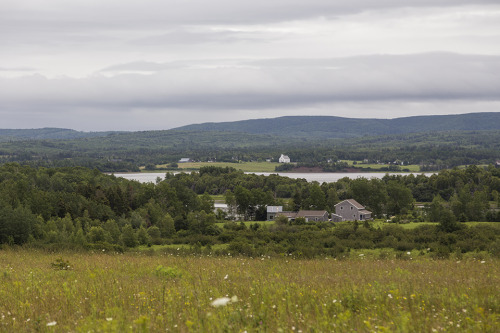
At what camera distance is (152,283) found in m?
12.0

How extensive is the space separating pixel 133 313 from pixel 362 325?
12.4ft

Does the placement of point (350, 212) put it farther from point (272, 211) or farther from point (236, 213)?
point (236, 213)

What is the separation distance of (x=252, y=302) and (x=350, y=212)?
76258 millimetres

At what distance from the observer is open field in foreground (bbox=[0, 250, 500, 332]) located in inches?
293

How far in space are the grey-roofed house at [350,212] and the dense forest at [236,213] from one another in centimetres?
430

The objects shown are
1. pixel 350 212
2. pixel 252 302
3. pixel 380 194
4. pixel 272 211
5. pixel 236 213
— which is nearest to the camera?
pixel 252 302

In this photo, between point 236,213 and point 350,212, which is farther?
point 236,213

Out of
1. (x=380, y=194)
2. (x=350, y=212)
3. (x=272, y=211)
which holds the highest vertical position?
(x=380, y=194)

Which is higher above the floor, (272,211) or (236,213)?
(272,211)

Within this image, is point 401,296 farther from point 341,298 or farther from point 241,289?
point 241,289

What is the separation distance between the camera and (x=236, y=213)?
90.8 meters

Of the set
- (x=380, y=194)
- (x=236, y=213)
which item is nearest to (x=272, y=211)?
(x=236, y=213)

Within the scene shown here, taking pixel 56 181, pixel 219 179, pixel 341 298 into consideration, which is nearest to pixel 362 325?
pixel 341 298

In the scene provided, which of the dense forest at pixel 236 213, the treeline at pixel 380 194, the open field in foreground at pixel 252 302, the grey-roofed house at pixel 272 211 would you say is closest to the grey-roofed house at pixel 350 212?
the treeline at pixel 380 194
